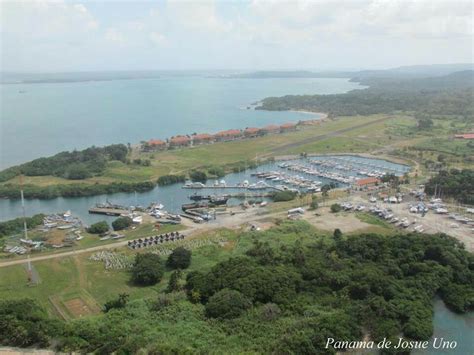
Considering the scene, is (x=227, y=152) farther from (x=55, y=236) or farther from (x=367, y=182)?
(x=55, y=236)

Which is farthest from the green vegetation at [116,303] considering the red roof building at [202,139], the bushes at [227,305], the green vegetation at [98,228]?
the red roof building at [202,139]

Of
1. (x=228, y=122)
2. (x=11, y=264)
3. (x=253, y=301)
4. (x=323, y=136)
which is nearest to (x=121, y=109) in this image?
(x=228, y=122)

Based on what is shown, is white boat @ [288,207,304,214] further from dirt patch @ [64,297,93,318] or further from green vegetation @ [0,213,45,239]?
green vegetation @ [0,213,45,239]

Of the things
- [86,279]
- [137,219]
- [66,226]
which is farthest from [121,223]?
[86,279]

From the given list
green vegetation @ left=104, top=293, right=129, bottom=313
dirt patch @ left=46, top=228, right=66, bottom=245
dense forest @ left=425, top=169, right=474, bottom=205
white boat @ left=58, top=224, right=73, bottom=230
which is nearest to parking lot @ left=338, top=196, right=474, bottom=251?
dense forest @ left=425, top=169, right=474, bottom=205

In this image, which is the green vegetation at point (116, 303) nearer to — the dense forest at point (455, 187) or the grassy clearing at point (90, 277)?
the grassy clearing at point (90, 277)

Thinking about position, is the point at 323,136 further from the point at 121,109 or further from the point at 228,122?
the point at 121,109
